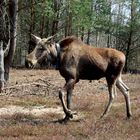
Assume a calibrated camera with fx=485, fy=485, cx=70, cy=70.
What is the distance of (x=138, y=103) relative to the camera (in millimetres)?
16234

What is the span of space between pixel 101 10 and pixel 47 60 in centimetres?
4429

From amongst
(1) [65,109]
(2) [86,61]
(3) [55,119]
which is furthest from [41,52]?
(3) [55,119]

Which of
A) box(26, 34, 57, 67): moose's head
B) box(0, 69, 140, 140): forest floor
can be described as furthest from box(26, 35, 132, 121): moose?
box(0, 69, 140, 140): forest floor

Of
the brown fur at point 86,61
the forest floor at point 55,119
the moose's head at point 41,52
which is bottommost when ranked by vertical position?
the forest floor at point 55,119

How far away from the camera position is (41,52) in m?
12.1

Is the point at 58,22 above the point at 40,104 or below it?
below

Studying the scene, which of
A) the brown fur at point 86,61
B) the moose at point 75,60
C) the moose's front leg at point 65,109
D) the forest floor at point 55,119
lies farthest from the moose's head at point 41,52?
the forest floor at point 55,119

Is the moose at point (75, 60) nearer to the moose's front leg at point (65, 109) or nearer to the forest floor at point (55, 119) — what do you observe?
the moose's front leg at point (65, 109)

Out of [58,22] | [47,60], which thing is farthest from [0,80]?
[58,22]

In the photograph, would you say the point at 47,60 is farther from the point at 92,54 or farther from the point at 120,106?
the point at 120,106

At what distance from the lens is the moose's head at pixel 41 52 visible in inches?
471

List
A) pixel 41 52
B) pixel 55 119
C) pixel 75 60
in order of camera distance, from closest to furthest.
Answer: pixel 41 52 < pixel 75 60 < pixel 55 119

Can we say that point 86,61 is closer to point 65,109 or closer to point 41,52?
point 41,52

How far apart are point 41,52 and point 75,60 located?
940 mm
